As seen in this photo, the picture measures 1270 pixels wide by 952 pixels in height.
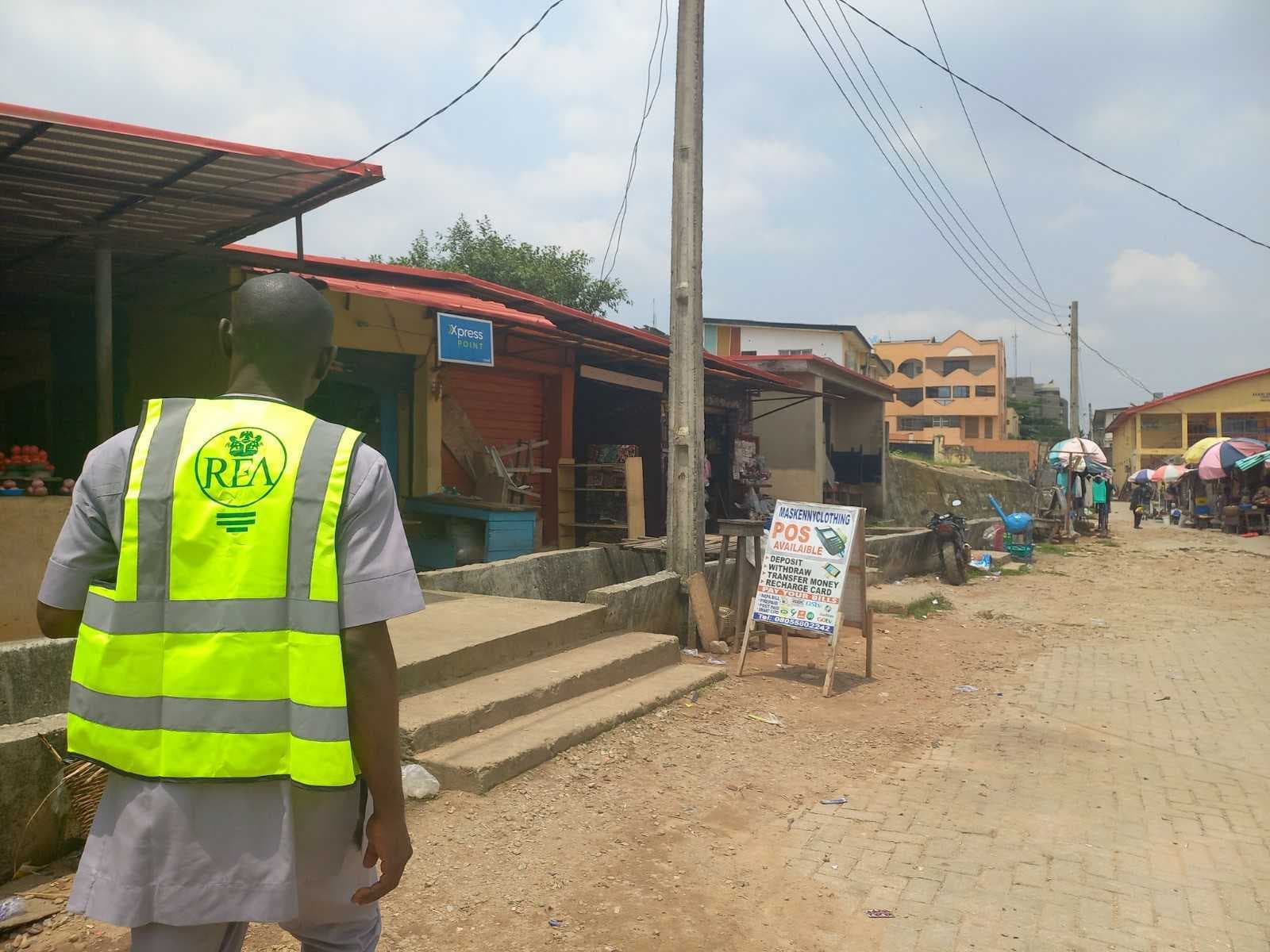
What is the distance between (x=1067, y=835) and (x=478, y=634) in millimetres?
3609

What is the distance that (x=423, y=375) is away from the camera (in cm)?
1121

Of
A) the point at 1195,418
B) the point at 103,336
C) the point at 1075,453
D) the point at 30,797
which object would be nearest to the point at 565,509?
the point at 103,336

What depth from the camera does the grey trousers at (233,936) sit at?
66.5 inches

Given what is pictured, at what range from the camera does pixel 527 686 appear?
5652 mm

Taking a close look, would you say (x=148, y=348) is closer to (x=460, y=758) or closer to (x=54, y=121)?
(x=54, y=121)

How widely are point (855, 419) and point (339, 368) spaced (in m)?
16.5

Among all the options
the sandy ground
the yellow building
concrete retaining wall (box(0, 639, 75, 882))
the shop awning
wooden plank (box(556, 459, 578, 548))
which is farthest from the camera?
the yellow building

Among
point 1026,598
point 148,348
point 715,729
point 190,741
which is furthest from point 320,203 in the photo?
point 1026,598

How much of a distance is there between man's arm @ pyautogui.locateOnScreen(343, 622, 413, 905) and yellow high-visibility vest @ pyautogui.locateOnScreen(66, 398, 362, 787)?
0.10 ft

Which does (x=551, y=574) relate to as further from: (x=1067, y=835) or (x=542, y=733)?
(x=1067, y=835)

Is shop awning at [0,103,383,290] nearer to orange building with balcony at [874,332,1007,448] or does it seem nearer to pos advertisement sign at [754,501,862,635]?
pos advertisement sign at [754,501,862,635]

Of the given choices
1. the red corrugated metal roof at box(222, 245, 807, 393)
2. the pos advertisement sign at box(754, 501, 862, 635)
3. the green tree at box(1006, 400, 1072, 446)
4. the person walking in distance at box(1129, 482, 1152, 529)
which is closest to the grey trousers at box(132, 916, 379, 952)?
the pos advertisement sign at box(754, 501, 862, 635)

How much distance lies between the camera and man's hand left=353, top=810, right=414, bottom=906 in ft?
5.71

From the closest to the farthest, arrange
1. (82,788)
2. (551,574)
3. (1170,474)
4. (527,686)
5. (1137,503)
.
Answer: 1. (82,788)
2. (527,686)
3. (551,574)
4. (1137,503)
5. (1170,474)
